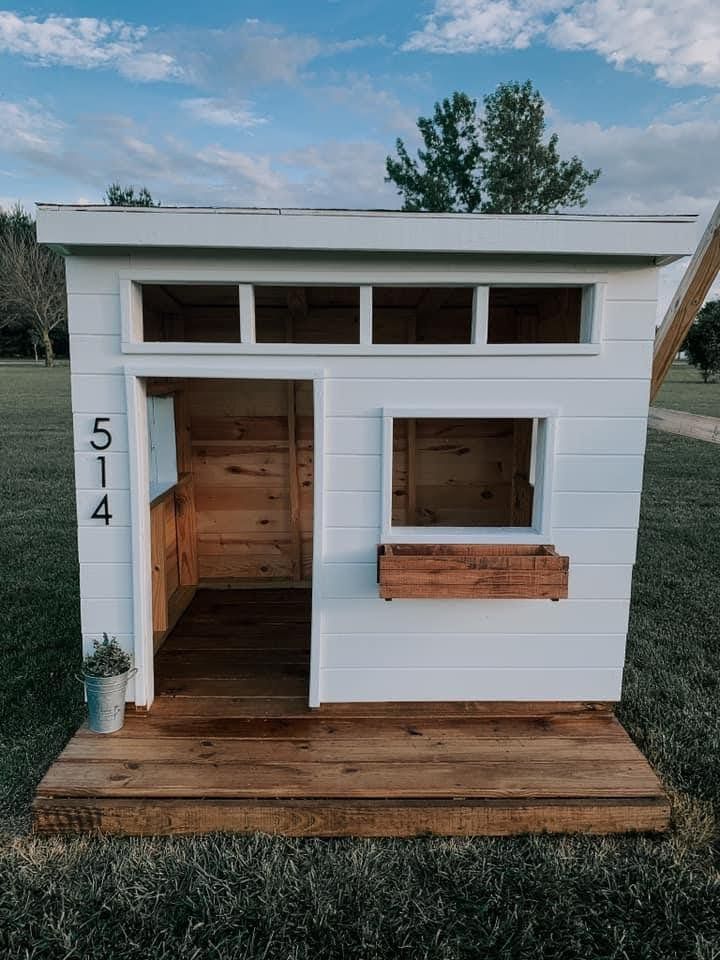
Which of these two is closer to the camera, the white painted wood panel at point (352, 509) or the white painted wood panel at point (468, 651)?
the white painted wood panel at point (352, 509)

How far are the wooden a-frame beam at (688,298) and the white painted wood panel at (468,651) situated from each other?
1.31m

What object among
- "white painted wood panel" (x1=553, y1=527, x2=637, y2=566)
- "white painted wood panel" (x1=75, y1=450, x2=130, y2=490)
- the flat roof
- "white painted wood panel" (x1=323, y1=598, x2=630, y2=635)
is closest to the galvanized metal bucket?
"white painted wood panel" (x1=75, y1=450, x2=130, y2=490)

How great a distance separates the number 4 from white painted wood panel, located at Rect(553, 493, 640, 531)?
2112 millimetres

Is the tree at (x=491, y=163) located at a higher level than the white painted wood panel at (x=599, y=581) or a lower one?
higher

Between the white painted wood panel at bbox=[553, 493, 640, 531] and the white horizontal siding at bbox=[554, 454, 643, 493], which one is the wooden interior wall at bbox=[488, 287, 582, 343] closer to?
the white horizontal siding at bbox=[554, 454, 643, 493]

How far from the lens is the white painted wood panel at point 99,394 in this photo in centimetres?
290

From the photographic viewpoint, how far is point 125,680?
300 centimetres

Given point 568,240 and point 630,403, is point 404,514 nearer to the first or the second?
point 630,403

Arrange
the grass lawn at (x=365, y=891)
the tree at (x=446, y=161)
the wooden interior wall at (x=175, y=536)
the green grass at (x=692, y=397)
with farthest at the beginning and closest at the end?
the tree at (x=446, y=161)
the green grass at (x=692, y=397)
the wooden interior wall at (x=175, y=536)
the grass lawn at (x=365, y=891)

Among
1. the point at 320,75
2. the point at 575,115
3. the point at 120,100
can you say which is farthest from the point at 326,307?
the point at 575,115

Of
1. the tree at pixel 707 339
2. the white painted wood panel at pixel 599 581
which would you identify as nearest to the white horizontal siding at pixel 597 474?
the white painted wood panel at pixel 599 581

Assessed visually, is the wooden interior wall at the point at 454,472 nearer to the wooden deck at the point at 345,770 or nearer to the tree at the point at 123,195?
the wooden deck at the point at 345,770

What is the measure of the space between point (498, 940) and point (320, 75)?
14.0 metres

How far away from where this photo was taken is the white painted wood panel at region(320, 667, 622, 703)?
3176mm
